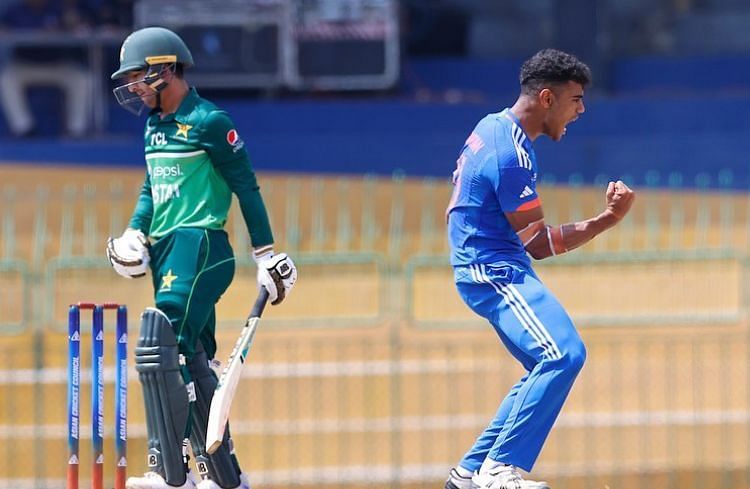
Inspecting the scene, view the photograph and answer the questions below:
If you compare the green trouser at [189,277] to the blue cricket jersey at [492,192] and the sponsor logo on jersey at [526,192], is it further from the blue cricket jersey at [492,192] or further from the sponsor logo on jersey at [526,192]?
the sponsor logo on jersey at [526,192]

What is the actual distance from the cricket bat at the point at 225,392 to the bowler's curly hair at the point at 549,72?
1.43 meters

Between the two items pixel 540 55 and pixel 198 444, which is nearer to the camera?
pixel 540 55

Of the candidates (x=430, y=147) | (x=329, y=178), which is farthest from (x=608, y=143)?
(x=329, y=178)

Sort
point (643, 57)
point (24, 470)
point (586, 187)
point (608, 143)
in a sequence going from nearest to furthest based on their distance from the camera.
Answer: point (24, 470) → point (586, 187) → point (608, 143) → point (643, 57)

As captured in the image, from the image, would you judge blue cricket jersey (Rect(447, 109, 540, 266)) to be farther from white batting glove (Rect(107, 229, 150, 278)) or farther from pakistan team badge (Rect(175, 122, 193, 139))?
white batting glove (Rect(107, 229, 150, 278))

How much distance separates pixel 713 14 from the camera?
667 inches

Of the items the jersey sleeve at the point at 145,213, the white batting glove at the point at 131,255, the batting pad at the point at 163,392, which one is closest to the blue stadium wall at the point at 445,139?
the jersey sleeve at the point at 145,213

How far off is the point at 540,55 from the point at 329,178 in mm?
8832

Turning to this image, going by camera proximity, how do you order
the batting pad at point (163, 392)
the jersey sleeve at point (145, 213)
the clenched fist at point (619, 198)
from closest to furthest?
the clenched fist at point (619, 198)
the batting pad at point (163, 392)
the jersey sleeve at point (145, 213)

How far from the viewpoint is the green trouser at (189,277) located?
231 inches

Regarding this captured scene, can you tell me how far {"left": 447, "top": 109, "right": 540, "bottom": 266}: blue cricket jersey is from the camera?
548 centimetres

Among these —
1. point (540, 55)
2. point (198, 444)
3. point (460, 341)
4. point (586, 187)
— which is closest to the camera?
point (540, 55)

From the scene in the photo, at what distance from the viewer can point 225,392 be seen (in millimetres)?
5684

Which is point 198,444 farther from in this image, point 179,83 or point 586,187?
point 586,187
